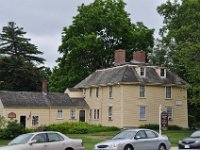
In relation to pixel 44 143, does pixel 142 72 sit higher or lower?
higher

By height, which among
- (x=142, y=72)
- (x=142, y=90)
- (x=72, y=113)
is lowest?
(x=72, y=113)

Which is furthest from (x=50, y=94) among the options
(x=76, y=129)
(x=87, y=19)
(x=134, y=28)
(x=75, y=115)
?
(x=134, y=28)

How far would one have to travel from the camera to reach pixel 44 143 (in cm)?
2370

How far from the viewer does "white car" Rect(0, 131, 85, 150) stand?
76.0 ft

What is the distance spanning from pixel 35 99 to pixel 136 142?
38493 mm

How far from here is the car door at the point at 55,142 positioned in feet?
77.6

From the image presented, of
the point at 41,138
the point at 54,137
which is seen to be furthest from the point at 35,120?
the point at 41,138

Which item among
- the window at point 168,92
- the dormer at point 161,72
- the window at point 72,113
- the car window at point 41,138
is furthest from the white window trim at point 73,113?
the car window at point 41,138

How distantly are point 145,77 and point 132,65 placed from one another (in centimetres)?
223

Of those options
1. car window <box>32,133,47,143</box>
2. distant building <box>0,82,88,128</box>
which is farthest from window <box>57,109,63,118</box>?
car window <box>32,133,47,143</box>

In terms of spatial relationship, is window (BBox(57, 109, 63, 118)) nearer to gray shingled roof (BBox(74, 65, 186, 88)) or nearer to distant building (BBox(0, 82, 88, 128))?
distant building (BBox(0, 82, 88, 128))

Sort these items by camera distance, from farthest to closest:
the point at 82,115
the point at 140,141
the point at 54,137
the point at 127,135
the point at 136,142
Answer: the point at 82,115 < the point at 127,135 < the point at 140,141 < the point at 136,142 < the point at 54,137

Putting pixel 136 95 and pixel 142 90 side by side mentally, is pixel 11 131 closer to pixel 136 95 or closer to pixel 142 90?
pixel 136 95

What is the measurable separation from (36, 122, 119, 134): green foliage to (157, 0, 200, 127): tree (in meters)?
11.2
